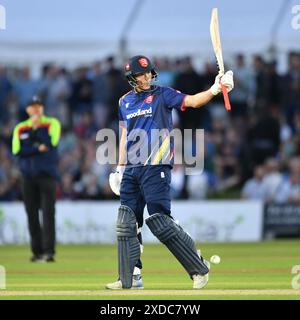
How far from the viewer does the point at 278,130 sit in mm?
23672

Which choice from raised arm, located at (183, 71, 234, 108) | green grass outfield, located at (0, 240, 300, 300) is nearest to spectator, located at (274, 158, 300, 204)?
green grass outfield, located at (0, 240, 300, 300)

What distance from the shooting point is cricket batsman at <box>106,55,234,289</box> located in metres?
11.3

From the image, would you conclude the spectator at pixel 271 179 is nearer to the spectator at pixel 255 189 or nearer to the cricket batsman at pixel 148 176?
the spectator at pixel 255 189

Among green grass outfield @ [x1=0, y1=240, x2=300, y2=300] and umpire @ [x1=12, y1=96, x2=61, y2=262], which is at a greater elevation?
umpire @ [x1=12, y1=96, x2=61, y2=262]

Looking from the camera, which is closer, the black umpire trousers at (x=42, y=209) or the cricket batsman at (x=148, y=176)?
the cricket batsman at (x=148, y=176)

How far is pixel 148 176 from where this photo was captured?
11297 mm

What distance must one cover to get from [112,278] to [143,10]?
10193 mm

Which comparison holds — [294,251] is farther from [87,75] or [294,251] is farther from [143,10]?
[87,75]

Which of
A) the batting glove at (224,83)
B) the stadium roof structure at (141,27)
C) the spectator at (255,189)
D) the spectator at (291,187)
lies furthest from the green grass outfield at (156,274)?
the stadium roof structure at (141,27)

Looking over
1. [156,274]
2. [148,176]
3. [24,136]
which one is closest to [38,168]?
[24,136]

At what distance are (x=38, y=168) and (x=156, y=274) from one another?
3873 mm

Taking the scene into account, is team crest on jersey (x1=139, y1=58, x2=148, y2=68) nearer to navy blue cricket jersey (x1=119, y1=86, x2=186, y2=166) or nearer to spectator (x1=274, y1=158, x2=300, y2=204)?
navy blue cricket jersey (x1=119, y1=86, x2=186, y2=166)

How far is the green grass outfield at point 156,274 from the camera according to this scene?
10.8 meters
